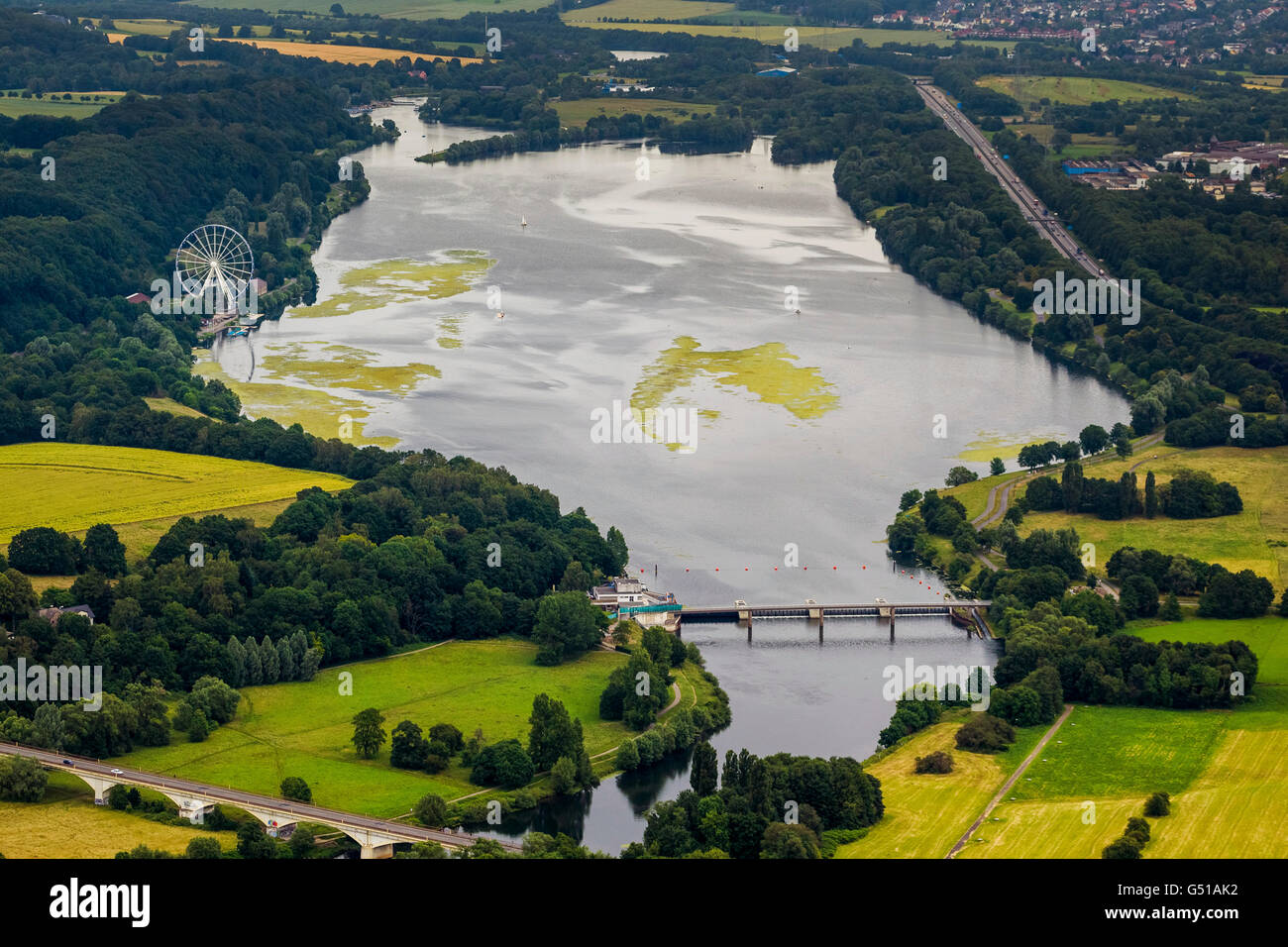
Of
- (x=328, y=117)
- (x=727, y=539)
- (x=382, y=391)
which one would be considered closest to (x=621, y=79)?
(x=328, y=117)

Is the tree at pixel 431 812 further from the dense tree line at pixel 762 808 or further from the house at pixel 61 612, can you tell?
the house at pixel 61 612

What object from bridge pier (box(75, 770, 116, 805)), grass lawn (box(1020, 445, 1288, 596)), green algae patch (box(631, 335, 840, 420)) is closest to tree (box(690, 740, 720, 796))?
bridge pier (box(75, 770, 116, 805))

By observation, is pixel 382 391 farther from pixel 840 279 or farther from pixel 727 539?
pixel 840 279

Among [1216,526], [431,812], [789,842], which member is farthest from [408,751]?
[1216,526]

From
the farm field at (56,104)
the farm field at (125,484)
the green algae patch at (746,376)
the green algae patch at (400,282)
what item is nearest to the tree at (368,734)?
the farm field at (125,484)

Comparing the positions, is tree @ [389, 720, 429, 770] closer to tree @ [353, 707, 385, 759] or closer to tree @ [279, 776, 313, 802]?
tree @ [353, 707, 385, 759]

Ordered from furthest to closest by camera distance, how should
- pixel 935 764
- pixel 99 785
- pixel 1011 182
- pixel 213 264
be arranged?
pixel 1011 182
pixel 213 264
pixel 935 764
pixel 99 785

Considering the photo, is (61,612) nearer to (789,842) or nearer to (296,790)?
(296,790)
